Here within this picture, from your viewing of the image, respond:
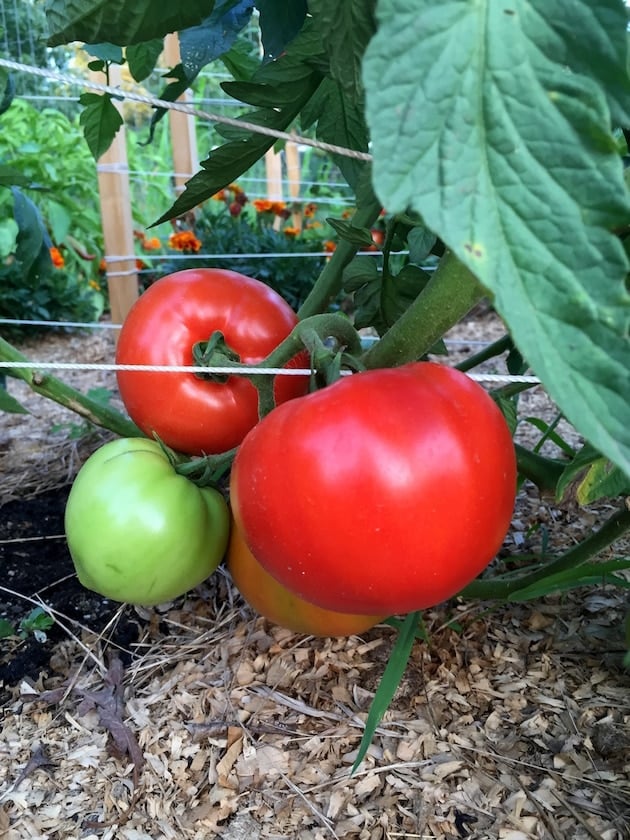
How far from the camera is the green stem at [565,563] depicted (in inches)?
28.3

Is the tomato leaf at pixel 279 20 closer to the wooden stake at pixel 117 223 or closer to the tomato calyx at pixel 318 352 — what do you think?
the tomato calyx at pixel 318 352

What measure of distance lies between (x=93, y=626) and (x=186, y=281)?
472mm

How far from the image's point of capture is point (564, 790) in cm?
70

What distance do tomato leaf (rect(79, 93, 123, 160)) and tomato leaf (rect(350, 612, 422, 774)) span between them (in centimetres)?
77

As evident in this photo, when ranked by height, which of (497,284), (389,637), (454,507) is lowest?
(389,637)

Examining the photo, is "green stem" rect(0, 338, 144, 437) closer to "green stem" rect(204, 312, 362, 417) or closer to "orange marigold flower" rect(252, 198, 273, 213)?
"green stem" rect(204, 312, 362, 417)

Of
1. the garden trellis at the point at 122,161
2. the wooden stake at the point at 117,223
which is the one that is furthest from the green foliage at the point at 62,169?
the wooden stake at the point at 117,223

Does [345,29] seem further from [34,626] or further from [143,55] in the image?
[34,626]

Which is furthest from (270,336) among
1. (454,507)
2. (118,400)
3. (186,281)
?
(118,400)

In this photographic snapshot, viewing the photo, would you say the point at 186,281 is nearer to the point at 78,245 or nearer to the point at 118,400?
the point at 118,400

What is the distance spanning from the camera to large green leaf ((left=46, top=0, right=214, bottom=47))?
1.74 ft

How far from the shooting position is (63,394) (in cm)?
91

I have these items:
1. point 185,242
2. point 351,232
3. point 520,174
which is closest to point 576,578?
point 351,232

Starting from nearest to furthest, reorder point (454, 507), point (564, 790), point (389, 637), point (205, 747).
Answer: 1. point (454, 507)
2. point (564, 790)
3. point (205, 747)
4. point (389, 637)
